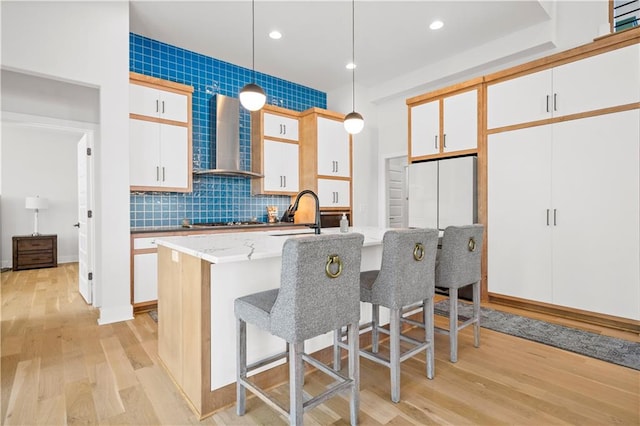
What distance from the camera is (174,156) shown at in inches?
156

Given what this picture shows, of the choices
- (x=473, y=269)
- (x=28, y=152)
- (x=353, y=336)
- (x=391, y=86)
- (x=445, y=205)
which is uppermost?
(x=391, y=86)

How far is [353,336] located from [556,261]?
2.70 meters

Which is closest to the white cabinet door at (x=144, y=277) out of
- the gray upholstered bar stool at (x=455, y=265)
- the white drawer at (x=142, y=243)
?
the white drawer at (x=142, y=243)

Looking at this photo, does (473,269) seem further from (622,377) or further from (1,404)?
(1,404)

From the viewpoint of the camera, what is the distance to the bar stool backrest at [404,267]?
6.21 ft

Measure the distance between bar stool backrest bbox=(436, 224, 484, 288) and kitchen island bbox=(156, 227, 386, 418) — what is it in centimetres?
120

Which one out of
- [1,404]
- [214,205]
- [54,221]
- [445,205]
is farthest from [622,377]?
[54,221]

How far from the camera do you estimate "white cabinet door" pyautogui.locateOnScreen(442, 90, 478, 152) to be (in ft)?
12.8

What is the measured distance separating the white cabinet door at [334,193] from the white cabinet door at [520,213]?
89.6 inches

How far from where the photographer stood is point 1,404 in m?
1.85

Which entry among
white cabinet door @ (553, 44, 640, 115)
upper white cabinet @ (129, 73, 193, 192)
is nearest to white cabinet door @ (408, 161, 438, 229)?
white cabinet door @ (553, 44, 640, 115)

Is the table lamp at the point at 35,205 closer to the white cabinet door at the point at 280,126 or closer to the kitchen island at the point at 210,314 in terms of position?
the white cabinet door at the point at 280,126

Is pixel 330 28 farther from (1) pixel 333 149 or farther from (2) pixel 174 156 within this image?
(2) pixel 174 156

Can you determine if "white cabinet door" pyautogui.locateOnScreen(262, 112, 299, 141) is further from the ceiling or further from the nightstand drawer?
the nightstand drawer
